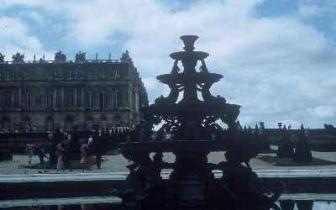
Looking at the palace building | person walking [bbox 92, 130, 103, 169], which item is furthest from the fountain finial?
the palace building

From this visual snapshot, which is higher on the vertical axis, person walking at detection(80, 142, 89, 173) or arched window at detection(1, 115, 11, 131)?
arched window at detection(1, 115, 11, 131)

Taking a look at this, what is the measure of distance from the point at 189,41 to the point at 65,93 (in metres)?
71.9

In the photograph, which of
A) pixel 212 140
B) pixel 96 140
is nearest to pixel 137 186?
pixel 212 140

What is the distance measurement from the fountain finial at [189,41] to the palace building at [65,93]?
68614 millimetres

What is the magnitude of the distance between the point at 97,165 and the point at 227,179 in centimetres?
1359

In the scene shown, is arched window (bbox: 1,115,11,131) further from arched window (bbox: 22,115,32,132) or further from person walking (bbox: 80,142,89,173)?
person walking (bbox: 80,142,89,173)

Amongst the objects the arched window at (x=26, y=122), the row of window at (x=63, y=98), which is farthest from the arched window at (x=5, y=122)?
the arched window at (x=26, y=122)

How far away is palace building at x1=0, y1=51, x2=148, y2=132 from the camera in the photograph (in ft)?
259

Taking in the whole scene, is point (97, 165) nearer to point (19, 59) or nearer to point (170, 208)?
point (170, 208)

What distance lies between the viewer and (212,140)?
9.37 meters

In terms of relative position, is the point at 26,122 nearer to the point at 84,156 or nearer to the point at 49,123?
the point at 49,123

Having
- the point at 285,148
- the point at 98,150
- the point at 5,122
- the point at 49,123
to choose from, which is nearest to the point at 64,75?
the point at 49,123

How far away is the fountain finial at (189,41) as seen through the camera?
33.0ft

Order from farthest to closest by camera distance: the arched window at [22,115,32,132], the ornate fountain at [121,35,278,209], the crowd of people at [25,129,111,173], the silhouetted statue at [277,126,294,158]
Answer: the arched window at [22,115,32,132] → the silhouetted statue at [277,126,294,158] → the crowd of people at [25,129,111,173] → the ornate fountain at [121,35,278,209]
